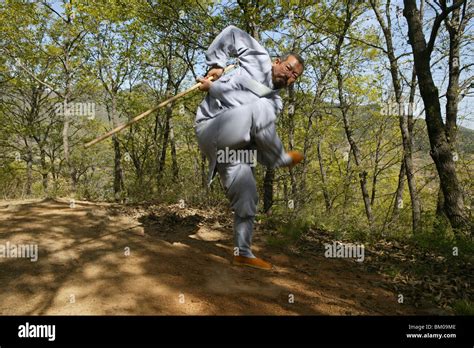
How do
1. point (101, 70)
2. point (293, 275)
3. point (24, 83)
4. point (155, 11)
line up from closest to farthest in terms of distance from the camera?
point (293, 275), point (155, 11), point (101, 70), point (24, 83)

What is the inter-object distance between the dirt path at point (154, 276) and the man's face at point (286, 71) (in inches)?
76.6

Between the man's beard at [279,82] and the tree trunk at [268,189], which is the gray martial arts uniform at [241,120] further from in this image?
the tree trunk at [268,189]

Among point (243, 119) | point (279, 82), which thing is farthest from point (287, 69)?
point (243, 119)

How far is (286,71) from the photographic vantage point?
10.8 feet

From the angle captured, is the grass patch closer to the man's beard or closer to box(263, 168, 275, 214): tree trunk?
the man's beard

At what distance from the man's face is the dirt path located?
194cm

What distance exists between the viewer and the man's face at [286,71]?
130 inches

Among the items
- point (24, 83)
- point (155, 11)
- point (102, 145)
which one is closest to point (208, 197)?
point (155, 11)

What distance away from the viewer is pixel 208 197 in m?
6.59

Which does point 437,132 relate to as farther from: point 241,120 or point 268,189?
point 241,120

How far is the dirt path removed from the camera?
242 cm

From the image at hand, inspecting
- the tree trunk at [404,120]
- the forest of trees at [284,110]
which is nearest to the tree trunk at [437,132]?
the forest of trees at [284,110]
